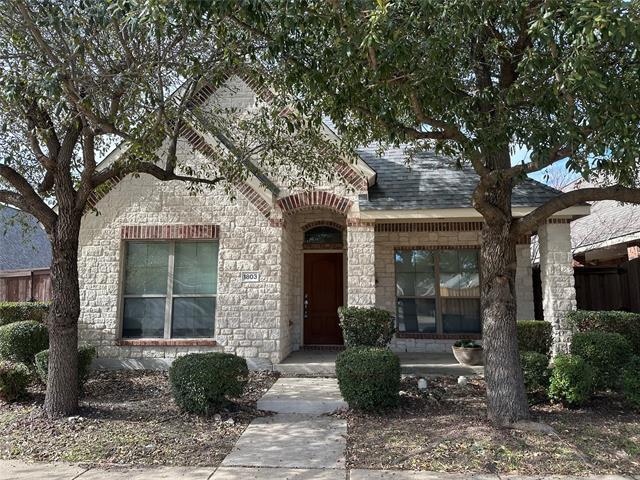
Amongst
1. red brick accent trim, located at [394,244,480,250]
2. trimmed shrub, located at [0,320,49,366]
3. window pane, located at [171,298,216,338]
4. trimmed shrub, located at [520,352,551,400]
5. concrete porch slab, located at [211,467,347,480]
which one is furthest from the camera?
red brick accent trim, located at [394,244,480,250]

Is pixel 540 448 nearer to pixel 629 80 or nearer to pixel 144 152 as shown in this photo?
pixel 629 80

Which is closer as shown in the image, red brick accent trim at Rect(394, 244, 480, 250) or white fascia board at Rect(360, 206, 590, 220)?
white fascia board at Rect(360, 206, 590, 220)

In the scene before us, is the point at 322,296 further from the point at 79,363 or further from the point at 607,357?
the point at 607,357

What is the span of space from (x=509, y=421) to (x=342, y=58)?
459cm

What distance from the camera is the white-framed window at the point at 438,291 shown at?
10906mm

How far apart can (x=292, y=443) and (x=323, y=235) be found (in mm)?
6745

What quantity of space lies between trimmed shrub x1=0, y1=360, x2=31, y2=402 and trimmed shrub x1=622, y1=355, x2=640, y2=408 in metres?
8.50

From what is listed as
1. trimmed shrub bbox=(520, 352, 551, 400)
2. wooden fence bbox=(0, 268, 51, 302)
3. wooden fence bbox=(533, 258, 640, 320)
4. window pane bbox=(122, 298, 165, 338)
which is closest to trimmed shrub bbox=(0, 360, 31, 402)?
window pane bbox=(122, 298, 165, 338)

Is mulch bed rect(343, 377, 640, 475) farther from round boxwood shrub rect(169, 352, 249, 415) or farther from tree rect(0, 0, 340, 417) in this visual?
tree rect(0, 0, 340, 417)

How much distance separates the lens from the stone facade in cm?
879

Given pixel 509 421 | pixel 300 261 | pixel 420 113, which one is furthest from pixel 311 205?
pixel 509 421

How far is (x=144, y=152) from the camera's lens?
690 centimetres

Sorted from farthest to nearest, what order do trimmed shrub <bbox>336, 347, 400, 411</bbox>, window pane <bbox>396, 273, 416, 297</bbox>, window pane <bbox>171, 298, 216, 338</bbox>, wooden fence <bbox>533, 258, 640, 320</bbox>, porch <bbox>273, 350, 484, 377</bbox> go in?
wooden fence <bbox>533, 258, 640, 320</bbox>
window pane <bbox>396, 273, 416, 297</bbox>
window pane <bbox>171, 298, 216, 338</bbox>
porch <bbox>273, 350, 484, 377</bbox>
trimmed shrub <bbox>336, 347, 400, 411</bbox>

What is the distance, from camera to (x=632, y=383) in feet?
20.0
